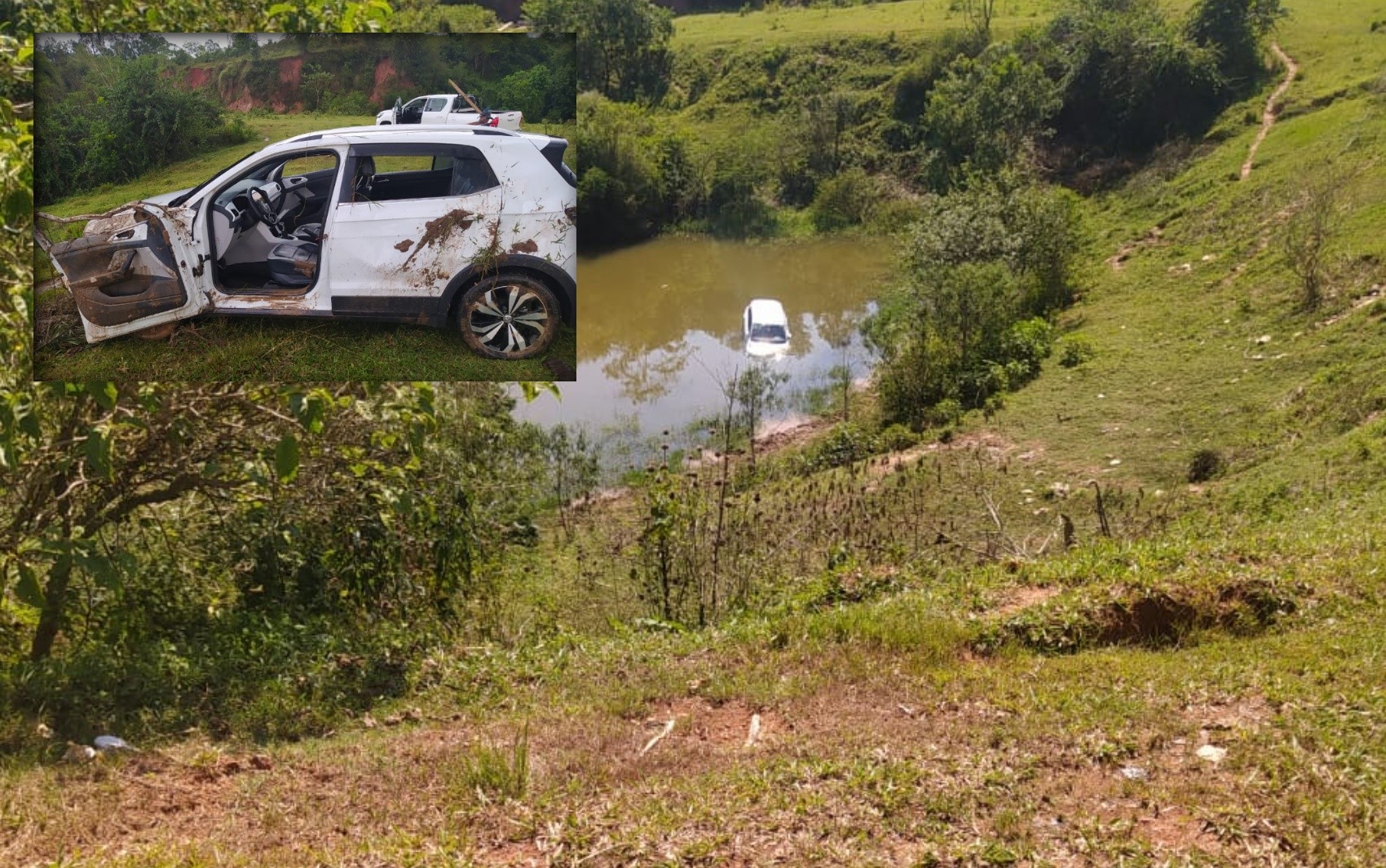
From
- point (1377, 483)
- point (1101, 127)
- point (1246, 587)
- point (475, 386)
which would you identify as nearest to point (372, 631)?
point (475, 386)

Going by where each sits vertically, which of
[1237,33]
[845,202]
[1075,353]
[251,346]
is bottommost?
[1075,353]

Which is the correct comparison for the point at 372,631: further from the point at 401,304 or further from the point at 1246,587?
the point at 1246,587

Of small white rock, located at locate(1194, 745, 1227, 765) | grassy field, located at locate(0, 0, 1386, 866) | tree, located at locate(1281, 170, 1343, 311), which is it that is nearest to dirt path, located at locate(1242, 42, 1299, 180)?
tree, located at locate(1281, 170, 1343, 311)

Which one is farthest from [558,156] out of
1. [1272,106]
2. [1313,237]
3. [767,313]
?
[1272,106]

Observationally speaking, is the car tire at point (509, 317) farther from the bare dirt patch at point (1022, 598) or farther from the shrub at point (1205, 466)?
the shrub at point (1205, 466)

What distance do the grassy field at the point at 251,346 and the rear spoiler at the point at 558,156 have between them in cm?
3

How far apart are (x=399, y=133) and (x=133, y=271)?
0.77m

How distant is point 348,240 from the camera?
259 cm

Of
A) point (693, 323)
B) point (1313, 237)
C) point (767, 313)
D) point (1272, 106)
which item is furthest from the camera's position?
point (1272, 106)

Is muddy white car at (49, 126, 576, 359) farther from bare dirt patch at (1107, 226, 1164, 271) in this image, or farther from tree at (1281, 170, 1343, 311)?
bare dirt patch at (1107, 226, 1164, 271)

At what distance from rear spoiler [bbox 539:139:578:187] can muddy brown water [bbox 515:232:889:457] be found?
10.9 metres

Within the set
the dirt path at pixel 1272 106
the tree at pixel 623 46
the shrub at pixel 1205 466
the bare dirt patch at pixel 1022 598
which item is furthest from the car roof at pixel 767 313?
the bare dirt patch at pixel 1022 598

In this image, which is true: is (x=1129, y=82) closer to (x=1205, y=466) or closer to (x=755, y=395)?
(x=755, y=395)

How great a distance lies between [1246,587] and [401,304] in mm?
5293
